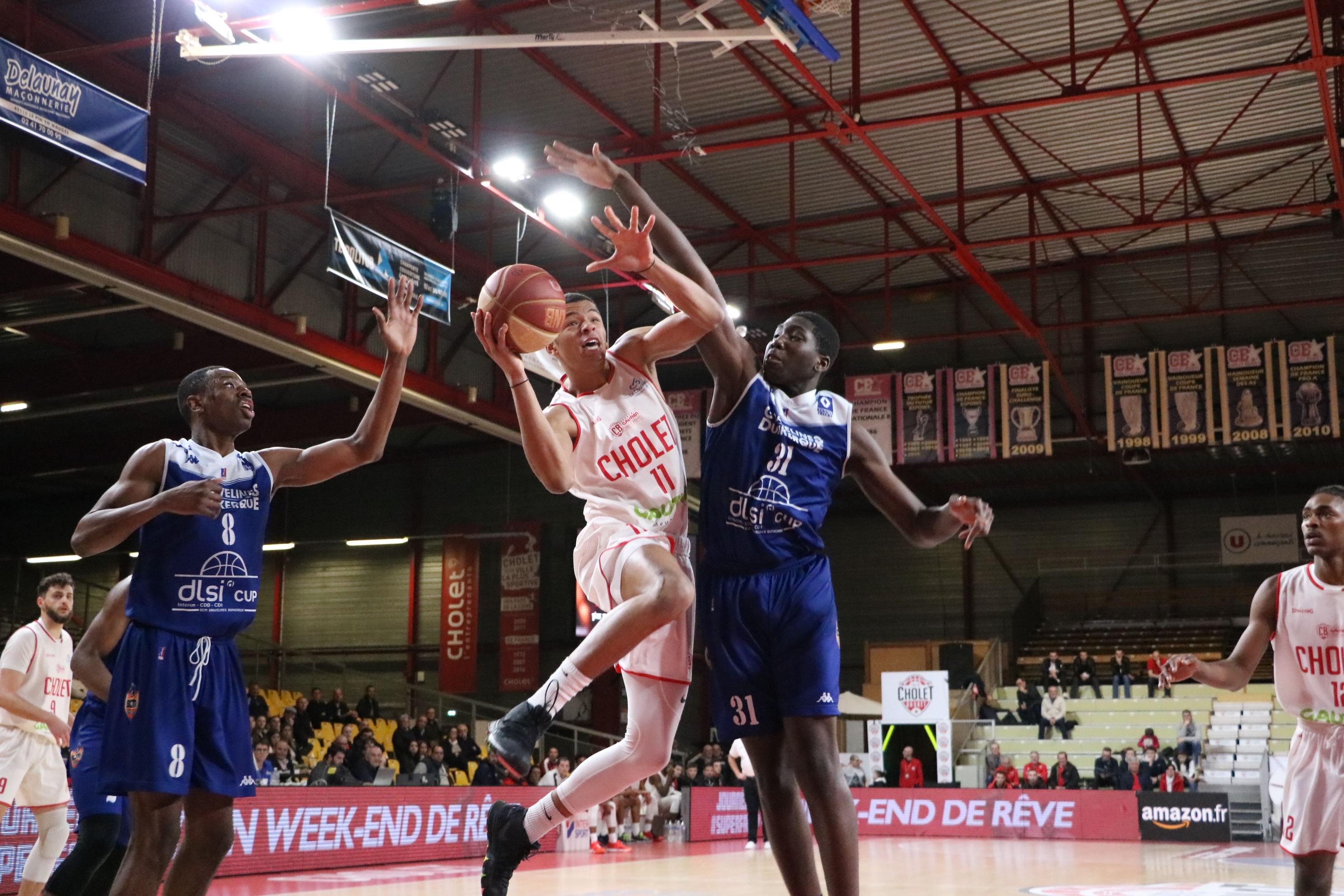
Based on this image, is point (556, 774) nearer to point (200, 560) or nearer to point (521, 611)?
point (521, 611)

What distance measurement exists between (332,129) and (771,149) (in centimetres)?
643

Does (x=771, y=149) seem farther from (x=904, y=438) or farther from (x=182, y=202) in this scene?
(x=182, y=202)

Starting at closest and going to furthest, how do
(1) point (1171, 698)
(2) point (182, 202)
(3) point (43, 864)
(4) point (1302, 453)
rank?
(3) point (43, 864)
(2) point (182, 202)
(1) point (1171, 698)
(4) point (1302, 453)

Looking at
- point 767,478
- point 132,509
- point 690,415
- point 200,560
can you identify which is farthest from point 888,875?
point 690,415

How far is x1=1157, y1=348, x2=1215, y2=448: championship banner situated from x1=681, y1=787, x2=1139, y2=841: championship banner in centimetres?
601

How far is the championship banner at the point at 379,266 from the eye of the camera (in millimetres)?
15406

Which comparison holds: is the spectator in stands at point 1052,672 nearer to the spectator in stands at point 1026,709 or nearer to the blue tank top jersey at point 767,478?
the spectator in stands at point 1026,709

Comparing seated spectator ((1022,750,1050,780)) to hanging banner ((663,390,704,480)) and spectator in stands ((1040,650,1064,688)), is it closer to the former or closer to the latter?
spectator in stands ((1040,650,1064,688))

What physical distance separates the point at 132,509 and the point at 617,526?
1703 millimetres

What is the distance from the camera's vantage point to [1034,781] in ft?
72.9

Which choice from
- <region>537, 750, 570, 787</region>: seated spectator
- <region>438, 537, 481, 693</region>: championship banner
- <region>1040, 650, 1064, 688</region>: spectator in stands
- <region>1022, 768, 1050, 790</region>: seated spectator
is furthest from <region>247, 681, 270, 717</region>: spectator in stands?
<region>1040, 650, 1064, 688</region>: spectator in stands

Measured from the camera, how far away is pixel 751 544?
16.1ft

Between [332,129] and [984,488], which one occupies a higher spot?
[332,129]

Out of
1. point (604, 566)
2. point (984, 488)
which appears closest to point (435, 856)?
point (604, 566)
